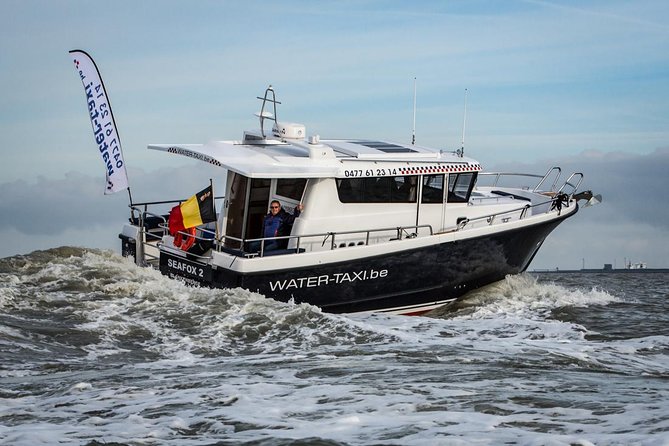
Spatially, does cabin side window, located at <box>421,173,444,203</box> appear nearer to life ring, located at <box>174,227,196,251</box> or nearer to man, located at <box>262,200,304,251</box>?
man, located at <box>262,200,304,251</box>

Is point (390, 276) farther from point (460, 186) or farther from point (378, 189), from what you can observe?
point (460, 186)

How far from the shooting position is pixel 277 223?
15289mm

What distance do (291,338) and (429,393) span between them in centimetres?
367

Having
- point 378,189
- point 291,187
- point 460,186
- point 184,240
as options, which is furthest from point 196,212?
point 460,186

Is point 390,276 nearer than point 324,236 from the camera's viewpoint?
No

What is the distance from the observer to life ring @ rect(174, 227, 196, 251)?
15.7 meters

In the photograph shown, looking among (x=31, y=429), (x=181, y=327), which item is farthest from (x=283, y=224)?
(x=31, y=429)

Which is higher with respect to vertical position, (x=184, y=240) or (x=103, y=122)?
(x=103, y=122)

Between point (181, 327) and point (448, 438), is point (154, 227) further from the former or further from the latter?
point (448, 438)

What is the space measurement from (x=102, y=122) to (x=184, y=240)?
10.1 ft

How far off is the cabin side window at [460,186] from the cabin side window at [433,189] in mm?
204

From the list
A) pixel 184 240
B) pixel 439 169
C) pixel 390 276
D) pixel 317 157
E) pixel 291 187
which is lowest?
pixel 390 276

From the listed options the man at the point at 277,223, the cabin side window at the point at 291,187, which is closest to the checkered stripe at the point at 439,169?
the cabin side window at the point at 291,187

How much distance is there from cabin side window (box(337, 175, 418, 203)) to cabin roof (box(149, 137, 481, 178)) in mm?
188
